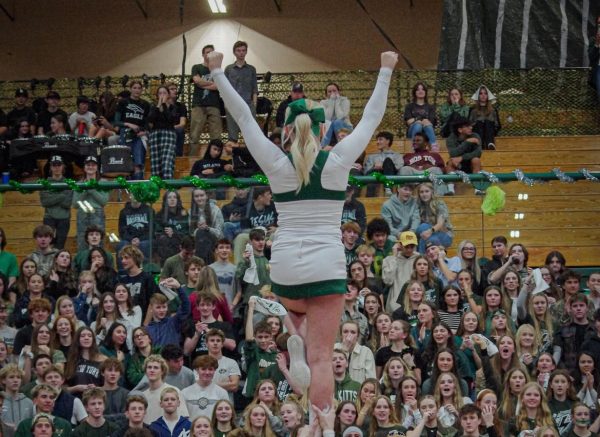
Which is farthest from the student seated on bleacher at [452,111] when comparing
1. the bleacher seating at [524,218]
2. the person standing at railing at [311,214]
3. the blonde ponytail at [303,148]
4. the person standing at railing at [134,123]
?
the blonde ponytail at [303,148]

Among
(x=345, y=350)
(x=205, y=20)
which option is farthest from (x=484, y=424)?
(x=205, y=20)

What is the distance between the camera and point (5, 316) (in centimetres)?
1229

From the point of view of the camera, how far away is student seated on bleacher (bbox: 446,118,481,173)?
1636 cm

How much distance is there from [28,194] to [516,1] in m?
9.09

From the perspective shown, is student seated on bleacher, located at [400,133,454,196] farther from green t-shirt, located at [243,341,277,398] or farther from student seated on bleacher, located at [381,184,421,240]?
green t-shirt, located at [243,341,277,398]

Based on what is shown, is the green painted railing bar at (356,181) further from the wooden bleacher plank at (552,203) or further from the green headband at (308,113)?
the green headband at (308,113)

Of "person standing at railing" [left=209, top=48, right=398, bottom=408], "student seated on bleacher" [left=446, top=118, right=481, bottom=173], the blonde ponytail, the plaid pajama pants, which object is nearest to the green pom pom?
"student seated on bleacher" [left=446, top=118, right=481, bottom=173]

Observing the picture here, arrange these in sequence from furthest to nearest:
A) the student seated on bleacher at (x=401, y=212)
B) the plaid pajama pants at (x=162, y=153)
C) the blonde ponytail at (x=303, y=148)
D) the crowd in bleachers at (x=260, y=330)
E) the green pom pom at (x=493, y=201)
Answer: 1. the plaid pajama pants at (x=162, y=153)
2. the green pom pom at (x=493, y=201)
3. the student seated on bleacher at (x=401, y=212)
4. the crowd in bleachers at (x=260, y=330)
5. the blonde ponytail at (x=303, y=148)

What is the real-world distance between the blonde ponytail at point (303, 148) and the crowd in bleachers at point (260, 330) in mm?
4194

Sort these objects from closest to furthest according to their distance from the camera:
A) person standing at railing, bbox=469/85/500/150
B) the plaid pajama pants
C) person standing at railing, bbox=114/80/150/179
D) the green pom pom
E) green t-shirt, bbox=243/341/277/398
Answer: green t-shirt, bbox=243/341/277/398, the green pom pom, the plaid pajama pants, person standing at railing, bbox=114/80/150/179, person standing at railing, bbox=469/85/500/150

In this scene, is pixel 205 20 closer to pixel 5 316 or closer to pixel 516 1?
pixel 516 1

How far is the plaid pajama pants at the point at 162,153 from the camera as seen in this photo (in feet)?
56.1

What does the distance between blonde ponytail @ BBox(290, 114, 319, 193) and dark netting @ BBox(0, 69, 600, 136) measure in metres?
12.9

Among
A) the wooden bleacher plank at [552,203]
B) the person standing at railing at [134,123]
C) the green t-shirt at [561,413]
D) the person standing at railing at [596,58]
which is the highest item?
the person standing at railing at [596,58]
